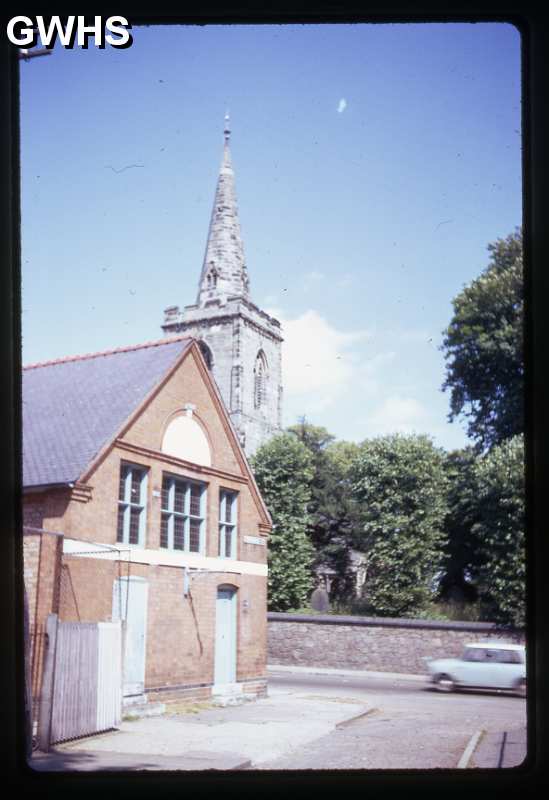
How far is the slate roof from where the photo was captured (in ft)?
21.1

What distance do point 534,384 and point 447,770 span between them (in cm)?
163

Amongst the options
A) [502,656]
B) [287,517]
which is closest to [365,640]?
[287,517]

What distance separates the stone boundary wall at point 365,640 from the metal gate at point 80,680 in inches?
95.2

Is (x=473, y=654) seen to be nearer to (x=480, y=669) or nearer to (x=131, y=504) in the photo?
(x=480, y=669)

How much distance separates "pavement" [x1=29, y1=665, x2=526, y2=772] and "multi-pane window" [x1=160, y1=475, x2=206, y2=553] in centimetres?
158

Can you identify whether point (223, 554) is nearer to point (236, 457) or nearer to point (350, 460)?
point (236, 457)

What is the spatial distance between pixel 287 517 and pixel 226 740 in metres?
3.23

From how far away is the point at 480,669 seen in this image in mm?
8281

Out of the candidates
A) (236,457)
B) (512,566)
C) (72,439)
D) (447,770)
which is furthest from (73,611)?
(447,770)

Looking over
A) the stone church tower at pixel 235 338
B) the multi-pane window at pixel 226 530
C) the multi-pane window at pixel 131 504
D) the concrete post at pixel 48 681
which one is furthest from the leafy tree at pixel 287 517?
the stone church tower at pixel 235 338

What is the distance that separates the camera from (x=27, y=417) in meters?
6.46

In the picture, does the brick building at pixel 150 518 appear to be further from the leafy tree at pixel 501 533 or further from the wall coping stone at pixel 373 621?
the leafy tree at pixel 501 533

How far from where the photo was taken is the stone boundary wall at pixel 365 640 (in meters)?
7.79

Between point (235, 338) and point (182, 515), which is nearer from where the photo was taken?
point (182, 515)
